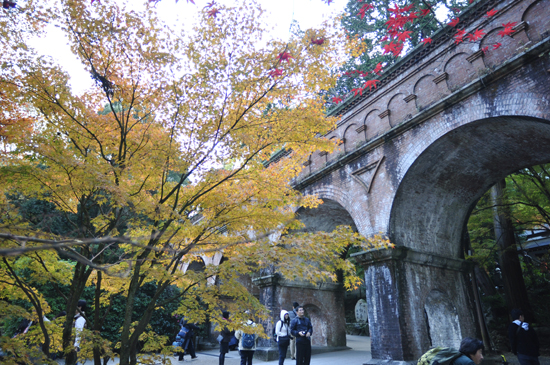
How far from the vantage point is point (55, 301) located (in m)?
11.3

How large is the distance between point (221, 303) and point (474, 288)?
7743mm

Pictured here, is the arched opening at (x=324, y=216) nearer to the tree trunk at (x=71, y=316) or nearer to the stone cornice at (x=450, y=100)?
the stone cornice at (x=450, y=100)

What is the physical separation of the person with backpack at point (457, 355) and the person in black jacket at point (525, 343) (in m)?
3.60

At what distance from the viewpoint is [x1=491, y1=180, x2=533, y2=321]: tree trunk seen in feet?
33.9

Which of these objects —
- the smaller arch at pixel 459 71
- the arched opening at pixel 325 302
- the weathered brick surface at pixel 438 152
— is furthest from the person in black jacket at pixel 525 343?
the arched opening at pixel 325 302

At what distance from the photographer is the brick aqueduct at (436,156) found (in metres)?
6.44

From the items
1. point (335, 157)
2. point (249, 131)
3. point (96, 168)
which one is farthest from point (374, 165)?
point (96, 168)

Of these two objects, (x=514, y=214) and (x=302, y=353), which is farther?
(x=514, y=214)

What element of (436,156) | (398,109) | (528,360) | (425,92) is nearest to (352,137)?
(398,109)

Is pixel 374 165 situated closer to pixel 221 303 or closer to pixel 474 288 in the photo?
pixel 474 288

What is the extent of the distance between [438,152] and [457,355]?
5.41 meters

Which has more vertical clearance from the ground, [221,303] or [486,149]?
[486,149]

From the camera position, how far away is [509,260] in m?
11.0

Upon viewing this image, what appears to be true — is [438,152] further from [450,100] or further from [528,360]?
[528,360]
